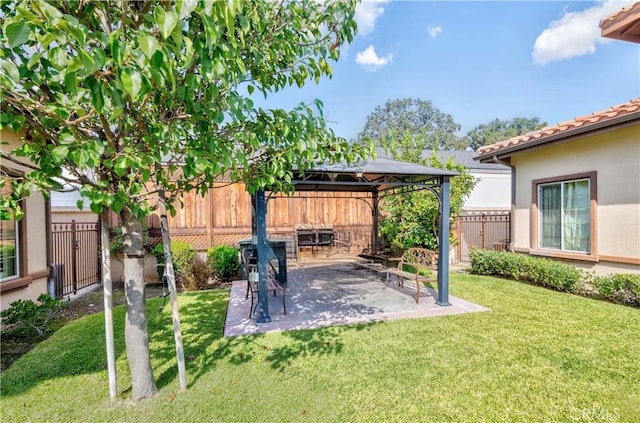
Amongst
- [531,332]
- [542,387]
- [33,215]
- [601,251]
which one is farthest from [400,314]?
[33,215]

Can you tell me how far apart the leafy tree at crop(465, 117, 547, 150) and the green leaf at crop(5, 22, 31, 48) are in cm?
5708

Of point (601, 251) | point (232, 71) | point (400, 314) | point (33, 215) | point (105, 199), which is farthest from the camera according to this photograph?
point (601, 251)

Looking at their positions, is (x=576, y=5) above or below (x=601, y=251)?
above

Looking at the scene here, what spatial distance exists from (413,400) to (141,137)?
136 inches

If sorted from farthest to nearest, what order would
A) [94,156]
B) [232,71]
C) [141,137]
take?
[141,137]
[232,71]
[94,156]

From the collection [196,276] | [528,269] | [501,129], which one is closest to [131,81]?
[196,276]

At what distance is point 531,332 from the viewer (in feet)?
16.3

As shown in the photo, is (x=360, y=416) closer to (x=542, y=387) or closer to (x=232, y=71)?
(x=542, y=387)

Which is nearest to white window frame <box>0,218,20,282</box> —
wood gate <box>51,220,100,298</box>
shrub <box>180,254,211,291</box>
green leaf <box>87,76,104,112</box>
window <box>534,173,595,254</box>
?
wood gate <box>51,220,100,298</box>

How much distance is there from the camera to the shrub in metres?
8.64

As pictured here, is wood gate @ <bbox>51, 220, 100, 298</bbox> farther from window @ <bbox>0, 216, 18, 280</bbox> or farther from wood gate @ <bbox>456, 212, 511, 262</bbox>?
wood gate @ <bbox>456, 212, 511, 262</bbox>

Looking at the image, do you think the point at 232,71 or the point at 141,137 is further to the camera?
the point at 141,137

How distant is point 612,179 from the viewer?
22.1ft

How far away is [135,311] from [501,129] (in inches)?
2524
